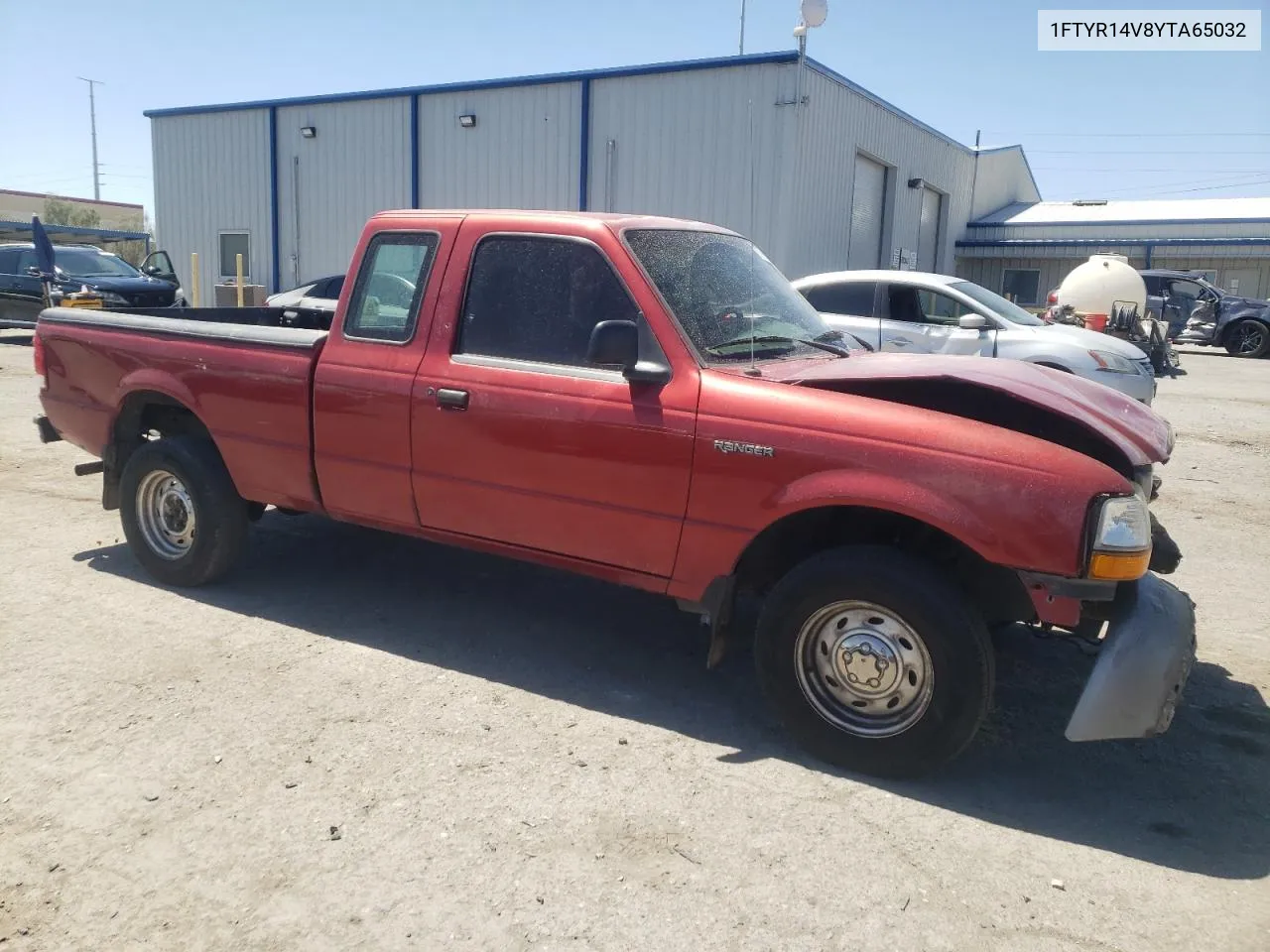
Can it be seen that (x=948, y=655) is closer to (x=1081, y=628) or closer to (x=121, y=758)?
(x=1081, y=628)

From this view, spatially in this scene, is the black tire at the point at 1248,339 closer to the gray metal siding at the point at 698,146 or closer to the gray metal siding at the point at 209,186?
the gray metal siding at the point at 698,146

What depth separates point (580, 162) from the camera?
17.9 meters

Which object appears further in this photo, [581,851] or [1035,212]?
[1035,212]

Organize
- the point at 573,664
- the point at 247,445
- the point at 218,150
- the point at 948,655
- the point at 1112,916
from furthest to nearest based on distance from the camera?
the point at 218,150, the point at 247,445, the point at 573,664, the point at 948,655, the point at 1112,916

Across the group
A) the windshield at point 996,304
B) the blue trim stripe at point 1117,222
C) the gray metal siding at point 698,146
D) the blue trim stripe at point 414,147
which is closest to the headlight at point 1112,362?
the windshield at point 996,304

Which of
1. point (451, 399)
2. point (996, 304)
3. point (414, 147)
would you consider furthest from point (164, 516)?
point (414, 147)

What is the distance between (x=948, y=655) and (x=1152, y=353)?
16.3m

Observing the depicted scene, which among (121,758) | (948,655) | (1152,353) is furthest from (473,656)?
(1152,353)

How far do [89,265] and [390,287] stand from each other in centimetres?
1570

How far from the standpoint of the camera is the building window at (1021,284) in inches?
1214

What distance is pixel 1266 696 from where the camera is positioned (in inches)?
168

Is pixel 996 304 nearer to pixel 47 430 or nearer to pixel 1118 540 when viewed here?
pixel 1118 540

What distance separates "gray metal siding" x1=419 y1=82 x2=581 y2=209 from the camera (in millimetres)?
18188

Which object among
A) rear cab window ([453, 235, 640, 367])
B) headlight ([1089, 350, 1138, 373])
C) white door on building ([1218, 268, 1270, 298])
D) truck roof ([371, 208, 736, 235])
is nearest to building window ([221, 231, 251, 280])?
headlight ([1089, 350, 1138, 373])
